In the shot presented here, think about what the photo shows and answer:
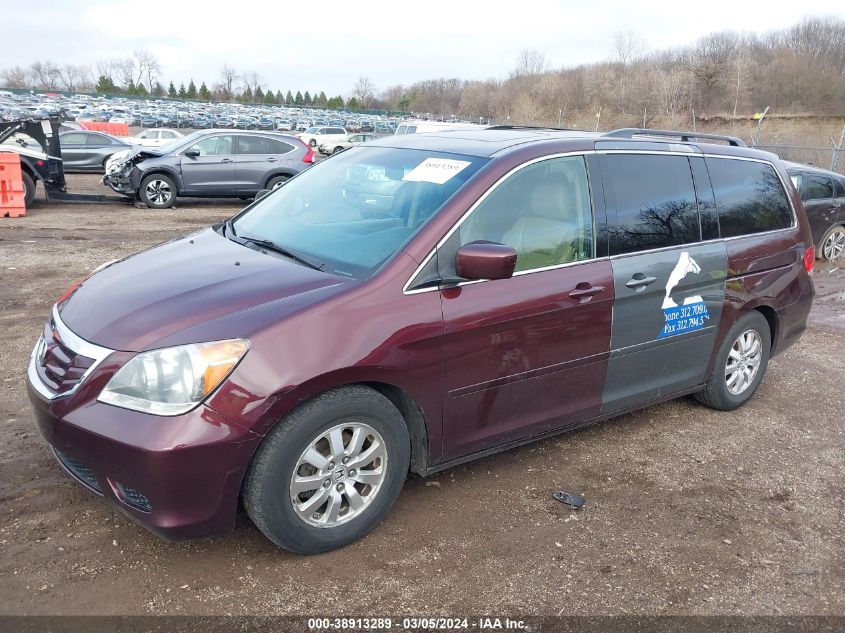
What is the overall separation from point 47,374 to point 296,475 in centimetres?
118

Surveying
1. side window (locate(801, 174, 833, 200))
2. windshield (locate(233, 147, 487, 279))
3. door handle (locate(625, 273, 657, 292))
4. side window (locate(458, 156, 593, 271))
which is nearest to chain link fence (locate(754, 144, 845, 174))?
side window (locate(801, 174, 833, 200))

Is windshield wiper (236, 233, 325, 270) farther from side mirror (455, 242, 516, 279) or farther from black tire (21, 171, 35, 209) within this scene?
black tire (21, 171, 35, 209)

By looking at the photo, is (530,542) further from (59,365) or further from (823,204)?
(823,204)

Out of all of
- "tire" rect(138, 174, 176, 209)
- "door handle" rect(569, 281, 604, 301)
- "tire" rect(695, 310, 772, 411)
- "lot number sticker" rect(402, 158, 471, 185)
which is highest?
"lot number sticker" rect(402, 158, 471, 185)

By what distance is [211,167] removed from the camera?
14820mm

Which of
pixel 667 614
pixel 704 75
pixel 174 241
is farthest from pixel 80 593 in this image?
pixel 704 75

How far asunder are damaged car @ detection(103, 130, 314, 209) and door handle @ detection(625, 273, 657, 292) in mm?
11390

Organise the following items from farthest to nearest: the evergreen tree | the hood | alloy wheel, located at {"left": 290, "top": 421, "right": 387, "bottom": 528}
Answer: the evergreen tree < alloy wheel, located at {"left": 290, "top": 421, "right": 387, "bottom": 528} < the hood

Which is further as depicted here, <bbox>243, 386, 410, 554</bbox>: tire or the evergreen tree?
the evergreen tree

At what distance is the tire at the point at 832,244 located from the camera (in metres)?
11.3

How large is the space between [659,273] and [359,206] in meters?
1.77

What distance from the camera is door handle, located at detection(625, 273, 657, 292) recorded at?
3885 millimetres

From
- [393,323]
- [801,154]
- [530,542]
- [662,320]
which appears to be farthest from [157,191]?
[801,154]

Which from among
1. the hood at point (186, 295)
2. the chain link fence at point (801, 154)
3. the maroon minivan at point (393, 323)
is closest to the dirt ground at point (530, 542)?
the maroon minivan at point (393, 323)
